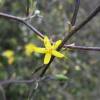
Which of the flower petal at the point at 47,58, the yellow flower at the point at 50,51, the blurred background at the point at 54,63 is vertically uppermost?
the yellow flower at the point at 50,51

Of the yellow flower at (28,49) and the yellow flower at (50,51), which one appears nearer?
the yellow flower at (50,51)

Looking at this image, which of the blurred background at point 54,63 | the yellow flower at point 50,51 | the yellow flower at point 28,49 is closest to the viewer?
the yellow flower at point 50,51

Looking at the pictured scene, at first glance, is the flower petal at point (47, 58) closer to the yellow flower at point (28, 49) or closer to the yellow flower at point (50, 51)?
the yellow flower at point (50, 51)

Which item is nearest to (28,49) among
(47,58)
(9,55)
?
(9,55)

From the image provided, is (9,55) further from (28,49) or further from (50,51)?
(50,51)

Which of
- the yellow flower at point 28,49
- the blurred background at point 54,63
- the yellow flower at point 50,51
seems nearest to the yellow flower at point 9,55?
the blurred background at point 54,63

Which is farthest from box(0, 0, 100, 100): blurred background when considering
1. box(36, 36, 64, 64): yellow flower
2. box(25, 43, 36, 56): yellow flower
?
box(36, 36, 64, 64): yellow flower

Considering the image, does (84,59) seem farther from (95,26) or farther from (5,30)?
(5,30)

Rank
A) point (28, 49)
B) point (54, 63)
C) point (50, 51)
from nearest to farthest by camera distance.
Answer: point (50, 51)
point (54, 63)
point (28, 49)

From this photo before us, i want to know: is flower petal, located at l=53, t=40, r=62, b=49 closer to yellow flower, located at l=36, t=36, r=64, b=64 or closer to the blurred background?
yellow flower, located at l=36, t=36, r=64, b=64
